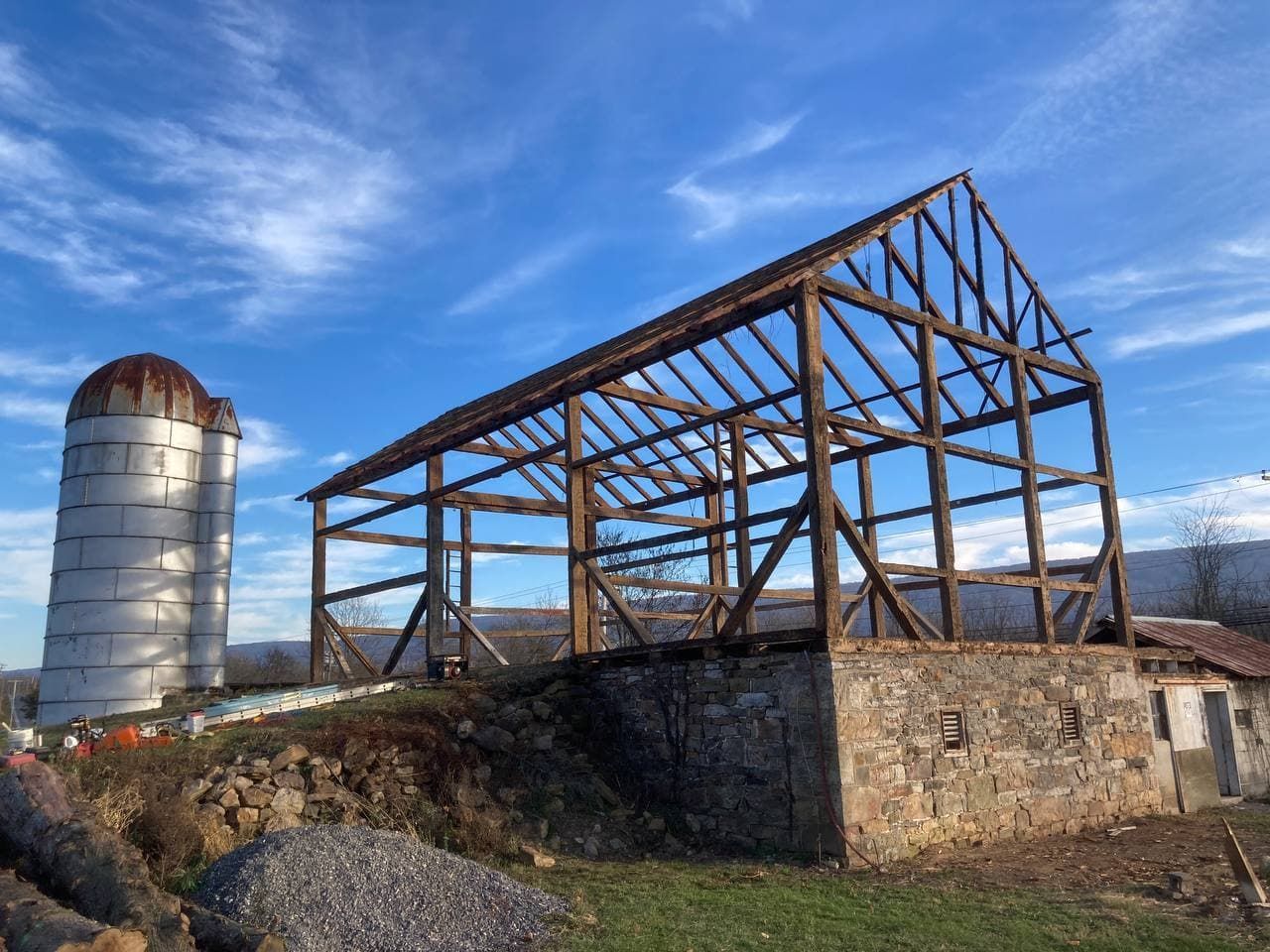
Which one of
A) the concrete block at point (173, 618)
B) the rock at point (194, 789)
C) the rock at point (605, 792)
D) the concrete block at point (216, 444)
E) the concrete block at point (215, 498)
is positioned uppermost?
the concrete block at point (216, 444)

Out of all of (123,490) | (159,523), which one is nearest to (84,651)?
(159,523)

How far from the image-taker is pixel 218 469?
1939 centimetres

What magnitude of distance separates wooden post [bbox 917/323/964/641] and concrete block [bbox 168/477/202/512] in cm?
1328

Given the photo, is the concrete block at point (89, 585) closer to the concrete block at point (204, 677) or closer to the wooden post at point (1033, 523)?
the concrete block at point (204, 677)

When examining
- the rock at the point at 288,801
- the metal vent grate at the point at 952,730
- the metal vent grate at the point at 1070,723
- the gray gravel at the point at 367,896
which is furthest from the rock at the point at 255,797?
the metal vent grate at the point at 1070,723

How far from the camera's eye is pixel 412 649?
113 meters

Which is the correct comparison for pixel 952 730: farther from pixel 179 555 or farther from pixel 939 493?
pixel 179 555

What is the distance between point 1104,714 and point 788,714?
6.31m

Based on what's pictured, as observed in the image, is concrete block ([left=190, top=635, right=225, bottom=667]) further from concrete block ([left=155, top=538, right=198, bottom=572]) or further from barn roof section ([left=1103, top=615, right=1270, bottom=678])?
barn roof section ([left=1103, top=615, right=1270, bottom=678])

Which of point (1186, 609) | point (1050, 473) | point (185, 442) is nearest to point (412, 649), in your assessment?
point (1186, 609)

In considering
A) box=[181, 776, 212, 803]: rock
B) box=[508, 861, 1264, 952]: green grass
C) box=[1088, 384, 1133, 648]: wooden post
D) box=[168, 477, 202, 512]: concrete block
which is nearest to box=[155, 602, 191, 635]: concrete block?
box=[168, 477, 202, 512]: concrete block

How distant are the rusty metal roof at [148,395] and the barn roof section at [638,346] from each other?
Result: 267cm

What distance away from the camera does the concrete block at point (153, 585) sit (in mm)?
18000

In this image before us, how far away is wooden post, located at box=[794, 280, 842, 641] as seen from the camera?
11016mm
